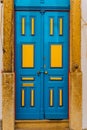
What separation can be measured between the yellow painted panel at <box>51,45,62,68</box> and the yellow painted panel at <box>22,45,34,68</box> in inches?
19.3

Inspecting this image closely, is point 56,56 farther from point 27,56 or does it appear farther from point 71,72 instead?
point 27,56

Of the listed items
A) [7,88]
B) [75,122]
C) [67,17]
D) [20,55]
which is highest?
[67,17]

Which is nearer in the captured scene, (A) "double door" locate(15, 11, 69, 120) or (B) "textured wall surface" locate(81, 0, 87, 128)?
(B) "textured wall surface" locate(81, 0, 87, 128)

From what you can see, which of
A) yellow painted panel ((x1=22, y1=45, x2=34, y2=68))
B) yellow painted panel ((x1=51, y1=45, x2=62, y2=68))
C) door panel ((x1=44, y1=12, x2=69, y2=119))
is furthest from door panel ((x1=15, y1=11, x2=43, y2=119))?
yellow painted panel ((x1=51, y1=45, x2=62, y2=68))

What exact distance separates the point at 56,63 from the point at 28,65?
0.67 meters

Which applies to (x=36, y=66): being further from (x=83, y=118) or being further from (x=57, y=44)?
(x=83, y=118)

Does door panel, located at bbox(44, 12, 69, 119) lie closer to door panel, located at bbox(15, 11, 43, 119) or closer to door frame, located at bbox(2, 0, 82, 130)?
door panel, located at bbox(15, 11, 43, 119)

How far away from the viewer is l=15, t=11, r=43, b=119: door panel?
412 inches

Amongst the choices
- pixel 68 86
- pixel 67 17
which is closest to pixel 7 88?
pixel 68 86

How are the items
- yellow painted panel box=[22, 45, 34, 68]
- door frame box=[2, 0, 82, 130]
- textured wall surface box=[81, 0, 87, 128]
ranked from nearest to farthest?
door frame box=[2, 0, 82, 130] → textured wall surface box=[81, 0, 87, 128] → yellow painted panel box=[22, 45, 34, 68]

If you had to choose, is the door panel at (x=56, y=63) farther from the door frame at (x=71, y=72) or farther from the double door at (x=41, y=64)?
the door frame at (x=71, y=72)

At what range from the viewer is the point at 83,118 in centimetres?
1044

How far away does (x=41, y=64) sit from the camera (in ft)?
34.6

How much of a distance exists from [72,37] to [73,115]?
1.81 metres
